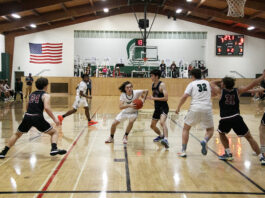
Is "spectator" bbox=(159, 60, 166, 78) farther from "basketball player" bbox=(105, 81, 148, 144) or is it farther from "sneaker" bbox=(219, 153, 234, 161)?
"sneaker" bbox=(219, 153, 234, 161)

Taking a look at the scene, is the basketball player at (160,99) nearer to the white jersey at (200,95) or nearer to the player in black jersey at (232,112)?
the white jersey at (200,95)

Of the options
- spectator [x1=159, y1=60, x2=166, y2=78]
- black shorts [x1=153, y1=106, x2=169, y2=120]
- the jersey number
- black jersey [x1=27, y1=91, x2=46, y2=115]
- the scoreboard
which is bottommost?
black shorts [x1=153, y1=106, x2=169, y2=120]

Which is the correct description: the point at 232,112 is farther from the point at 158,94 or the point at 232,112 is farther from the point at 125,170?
the point at 125,170

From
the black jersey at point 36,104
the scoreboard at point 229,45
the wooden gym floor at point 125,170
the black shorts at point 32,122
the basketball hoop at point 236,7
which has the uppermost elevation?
the scoreboard at point 229,45

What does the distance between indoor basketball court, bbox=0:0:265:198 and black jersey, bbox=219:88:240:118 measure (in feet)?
2.81

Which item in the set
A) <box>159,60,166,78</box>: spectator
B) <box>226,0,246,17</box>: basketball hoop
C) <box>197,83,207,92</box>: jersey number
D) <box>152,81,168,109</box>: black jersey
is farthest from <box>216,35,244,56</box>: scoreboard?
<box>197,83,207,92</box>: jersey number

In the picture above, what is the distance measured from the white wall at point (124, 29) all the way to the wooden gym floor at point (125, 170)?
19.9m

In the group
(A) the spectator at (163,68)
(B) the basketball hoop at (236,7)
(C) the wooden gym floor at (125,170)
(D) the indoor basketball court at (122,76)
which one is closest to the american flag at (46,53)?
(D) the indoor basketball court at (122,76)

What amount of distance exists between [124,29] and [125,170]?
22441mm

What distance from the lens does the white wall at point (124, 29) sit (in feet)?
83.3

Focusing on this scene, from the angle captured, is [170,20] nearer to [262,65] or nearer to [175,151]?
[262,65]

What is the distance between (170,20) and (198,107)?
868 inches

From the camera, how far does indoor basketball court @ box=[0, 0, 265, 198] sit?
426 centimetres

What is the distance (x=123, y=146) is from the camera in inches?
230
